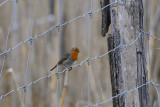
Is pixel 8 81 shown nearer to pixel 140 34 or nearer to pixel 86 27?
pixel 86 27

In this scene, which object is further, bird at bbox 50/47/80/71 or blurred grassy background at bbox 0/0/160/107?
blurred grassy background at bbox 0/0/160/107

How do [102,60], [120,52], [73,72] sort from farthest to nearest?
[73,72] → [102,60] → [120,52]

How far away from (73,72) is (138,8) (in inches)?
98.5

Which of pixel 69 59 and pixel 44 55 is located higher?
pixel 44 55

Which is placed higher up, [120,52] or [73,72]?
[73,72]

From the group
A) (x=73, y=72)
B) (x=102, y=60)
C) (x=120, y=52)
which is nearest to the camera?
(x=120, y=52)

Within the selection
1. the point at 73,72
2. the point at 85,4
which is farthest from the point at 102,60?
the point at 85,4

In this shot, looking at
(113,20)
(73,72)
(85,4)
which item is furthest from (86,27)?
(113,20)

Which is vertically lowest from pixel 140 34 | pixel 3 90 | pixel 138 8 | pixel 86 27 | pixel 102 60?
pixel 140 34

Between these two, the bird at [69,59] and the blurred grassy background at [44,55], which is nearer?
the bird at [69,59]

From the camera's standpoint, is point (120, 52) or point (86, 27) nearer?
point (120, 52)

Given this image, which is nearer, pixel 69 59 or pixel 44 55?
pixel 69 59

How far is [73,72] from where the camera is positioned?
13.9ft

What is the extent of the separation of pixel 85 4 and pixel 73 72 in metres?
1.00
